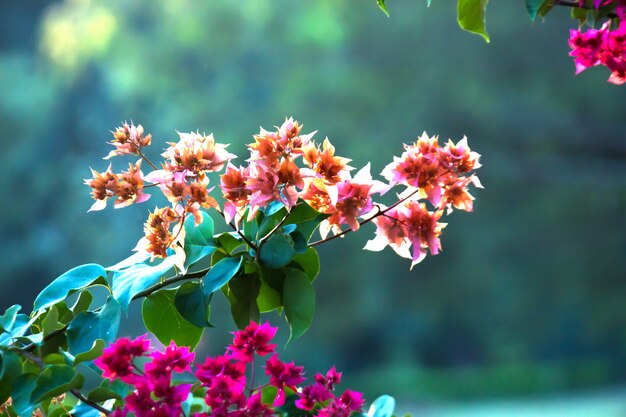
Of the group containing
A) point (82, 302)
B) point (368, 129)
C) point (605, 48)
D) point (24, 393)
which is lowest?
point (24, 393)

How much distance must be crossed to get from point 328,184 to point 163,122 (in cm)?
376

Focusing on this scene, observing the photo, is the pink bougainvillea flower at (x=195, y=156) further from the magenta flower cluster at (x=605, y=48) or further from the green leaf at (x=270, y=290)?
the magenta flower cluster at (x=605, y=48)

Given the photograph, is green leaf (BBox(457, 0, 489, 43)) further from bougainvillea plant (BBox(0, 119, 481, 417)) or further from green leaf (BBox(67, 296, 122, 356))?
green leaf (BBox(67, 296, 122, 356))

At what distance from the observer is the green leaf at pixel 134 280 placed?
0.54m

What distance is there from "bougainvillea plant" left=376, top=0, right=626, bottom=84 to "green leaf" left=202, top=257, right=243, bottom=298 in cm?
22

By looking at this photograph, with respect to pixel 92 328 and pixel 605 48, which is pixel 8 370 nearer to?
pixel 92 328

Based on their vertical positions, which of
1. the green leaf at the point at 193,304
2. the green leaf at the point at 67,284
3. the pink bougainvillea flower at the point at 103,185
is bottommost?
the green leaf at the point at 193,304

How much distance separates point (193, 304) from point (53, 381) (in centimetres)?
11

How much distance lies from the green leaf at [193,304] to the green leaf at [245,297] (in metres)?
0.03

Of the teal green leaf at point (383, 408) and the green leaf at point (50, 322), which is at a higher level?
the green leaf at point (50, 322)

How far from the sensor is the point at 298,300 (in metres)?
0.58

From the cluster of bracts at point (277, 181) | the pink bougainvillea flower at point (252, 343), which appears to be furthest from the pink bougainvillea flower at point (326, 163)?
A: the pink bougainvillea flower at point (252, 343)

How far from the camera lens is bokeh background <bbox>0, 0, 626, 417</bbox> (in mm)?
4215

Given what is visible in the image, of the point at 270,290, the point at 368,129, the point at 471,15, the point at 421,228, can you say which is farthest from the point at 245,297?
the point at 368,129
